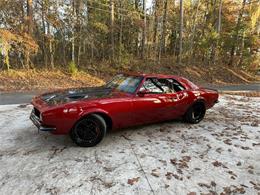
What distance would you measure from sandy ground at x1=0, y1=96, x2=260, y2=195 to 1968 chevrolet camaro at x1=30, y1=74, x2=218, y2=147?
339mm

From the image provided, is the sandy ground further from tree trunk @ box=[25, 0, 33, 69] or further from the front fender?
tree trunk @ box=[25, 0, 33, 69]

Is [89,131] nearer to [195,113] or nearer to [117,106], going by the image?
[117,106]

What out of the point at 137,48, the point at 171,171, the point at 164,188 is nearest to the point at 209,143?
the point at 171,171

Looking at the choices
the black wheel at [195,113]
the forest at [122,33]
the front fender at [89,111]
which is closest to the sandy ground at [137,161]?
the black wheel at [195,113]

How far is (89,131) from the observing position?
4.43 m

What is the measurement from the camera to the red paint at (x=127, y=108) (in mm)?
4117

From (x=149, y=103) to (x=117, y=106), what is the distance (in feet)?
2.60

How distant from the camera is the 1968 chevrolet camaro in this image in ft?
13.7

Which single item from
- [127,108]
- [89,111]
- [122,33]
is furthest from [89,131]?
[122,33]

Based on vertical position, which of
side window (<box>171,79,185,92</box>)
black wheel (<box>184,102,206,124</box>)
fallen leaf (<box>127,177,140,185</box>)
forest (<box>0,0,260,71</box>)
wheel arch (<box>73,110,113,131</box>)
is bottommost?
fallen leaf (<box>127,177,140,185</box>)

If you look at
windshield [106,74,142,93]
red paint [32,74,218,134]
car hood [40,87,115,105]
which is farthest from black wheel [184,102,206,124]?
car hood [40,87,115,105]

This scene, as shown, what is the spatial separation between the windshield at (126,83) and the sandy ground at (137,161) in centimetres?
95

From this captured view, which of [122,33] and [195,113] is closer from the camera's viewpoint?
[195,113]

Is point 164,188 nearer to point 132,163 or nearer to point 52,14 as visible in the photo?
point 132,163
